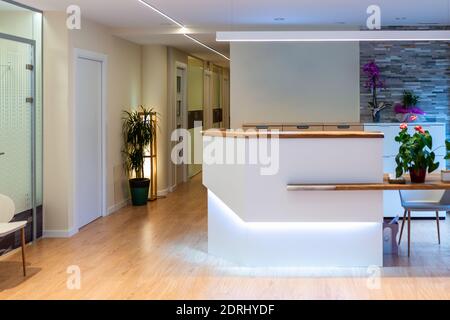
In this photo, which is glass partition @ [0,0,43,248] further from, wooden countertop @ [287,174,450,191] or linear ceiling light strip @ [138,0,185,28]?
wooden countertop @ [287,174,450,191]

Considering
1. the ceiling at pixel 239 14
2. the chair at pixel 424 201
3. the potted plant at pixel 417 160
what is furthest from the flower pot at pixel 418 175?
the ceiling at pixel 239 14

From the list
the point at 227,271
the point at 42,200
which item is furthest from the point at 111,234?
the point at 227,271

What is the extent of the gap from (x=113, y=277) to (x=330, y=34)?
3.05 metres

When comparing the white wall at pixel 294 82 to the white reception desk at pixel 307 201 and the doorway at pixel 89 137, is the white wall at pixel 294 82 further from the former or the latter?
the white reception desk at pixel 307 201

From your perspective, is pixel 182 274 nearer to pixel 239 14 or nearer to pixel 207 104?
pixel 239 14

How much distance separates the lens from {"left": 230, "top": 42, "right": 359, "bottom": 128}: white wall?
8656mm

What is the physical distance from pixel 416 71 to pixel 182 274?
16.0 feet

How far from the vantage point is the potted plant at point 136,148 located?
948 centimetres

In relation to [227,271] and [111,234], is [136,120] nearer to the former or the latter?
[111,234]

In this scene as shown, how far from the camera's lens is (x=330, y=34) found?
236 inches

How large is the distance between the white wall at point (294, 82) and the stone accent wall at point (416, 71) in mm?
305

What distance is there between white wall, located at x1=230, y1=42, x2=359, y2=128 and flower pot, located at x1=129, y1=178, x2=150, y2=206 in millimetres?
1830
